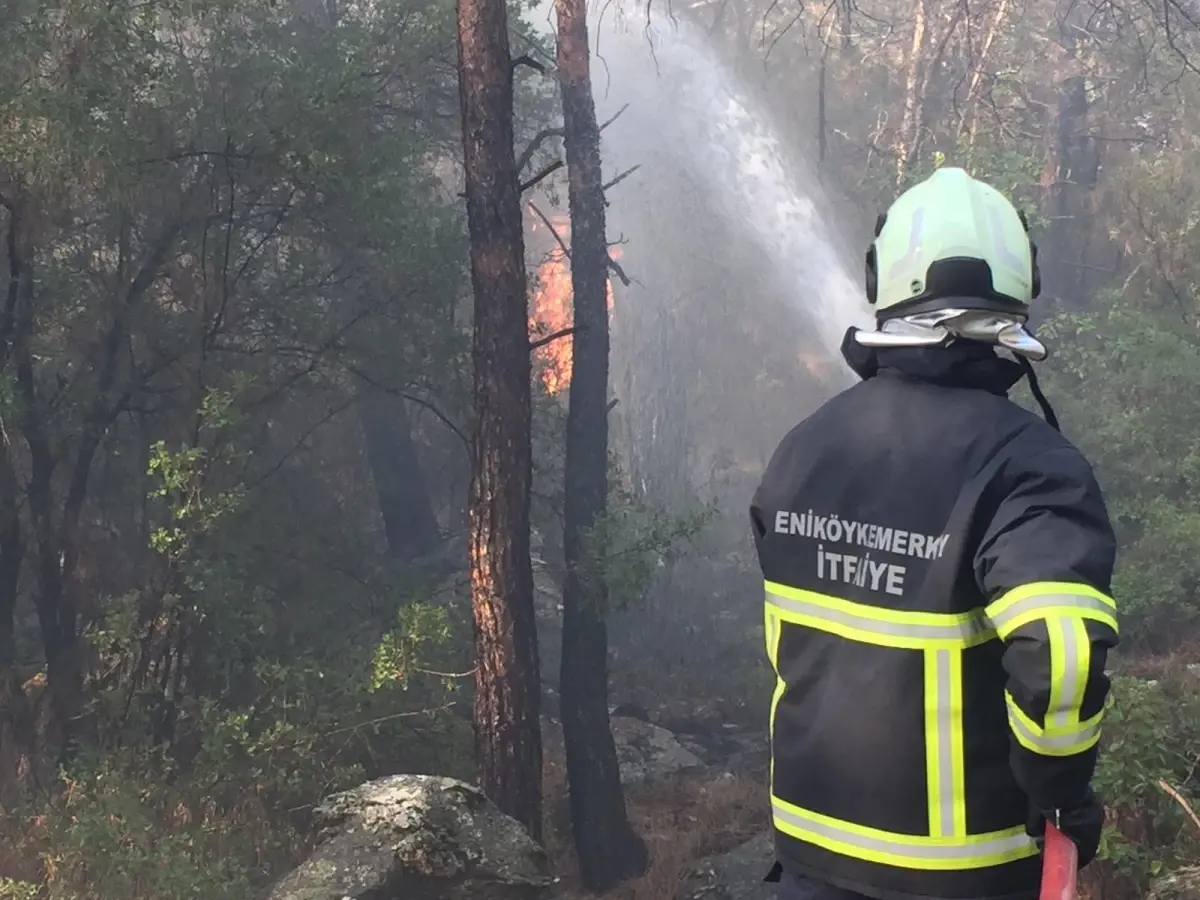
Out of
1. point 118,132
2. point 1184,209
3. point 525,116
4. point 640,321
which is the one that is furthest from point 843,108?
point 118,132

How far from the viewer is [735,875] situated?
8.34 m

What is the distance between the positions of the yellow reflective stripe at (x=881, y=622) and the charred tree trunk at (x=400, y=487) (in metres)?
10.8

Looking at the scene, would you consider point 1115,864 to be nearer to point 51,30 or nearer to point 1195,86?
point 51,30

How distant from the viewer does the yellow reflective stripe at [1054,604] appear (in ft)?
5.92

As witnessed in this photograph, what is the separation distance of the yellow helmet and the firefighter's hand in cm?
83

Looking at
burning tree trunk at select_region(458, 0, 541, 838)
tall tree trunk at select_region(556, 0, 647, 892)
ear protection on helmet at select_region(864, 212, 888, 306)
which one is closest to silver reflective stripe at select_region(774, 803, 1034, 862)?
ear protection on helmet at select_region(864, 212, 888, 306)

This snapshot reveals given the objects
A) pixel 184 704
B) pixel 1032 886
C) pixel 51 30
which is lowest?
pixel 184 704

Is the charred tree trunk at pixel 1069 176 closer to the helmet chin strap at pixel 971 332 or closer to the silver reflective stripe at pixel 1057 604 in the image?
the helmet chin strap at pixel 971 332

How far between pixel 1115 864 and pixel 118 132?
7364mm

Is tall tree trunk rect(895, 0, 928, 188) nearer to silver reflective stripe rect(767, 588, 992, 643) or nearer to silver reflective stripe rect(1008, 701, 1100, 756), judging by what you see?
silver reflective stripe rect(767, 588, 992, 643)

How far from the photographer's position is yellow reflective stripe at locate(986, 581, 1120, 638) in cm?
180

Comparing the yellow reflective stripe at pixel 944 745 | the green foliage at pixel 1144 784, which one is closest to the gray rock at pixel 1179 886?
the green foliage at pixel 1144 784

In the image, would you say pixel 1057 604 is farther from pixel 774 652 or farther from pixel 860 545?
pixel 774 652

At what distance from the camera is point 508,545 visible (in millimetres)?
7387
